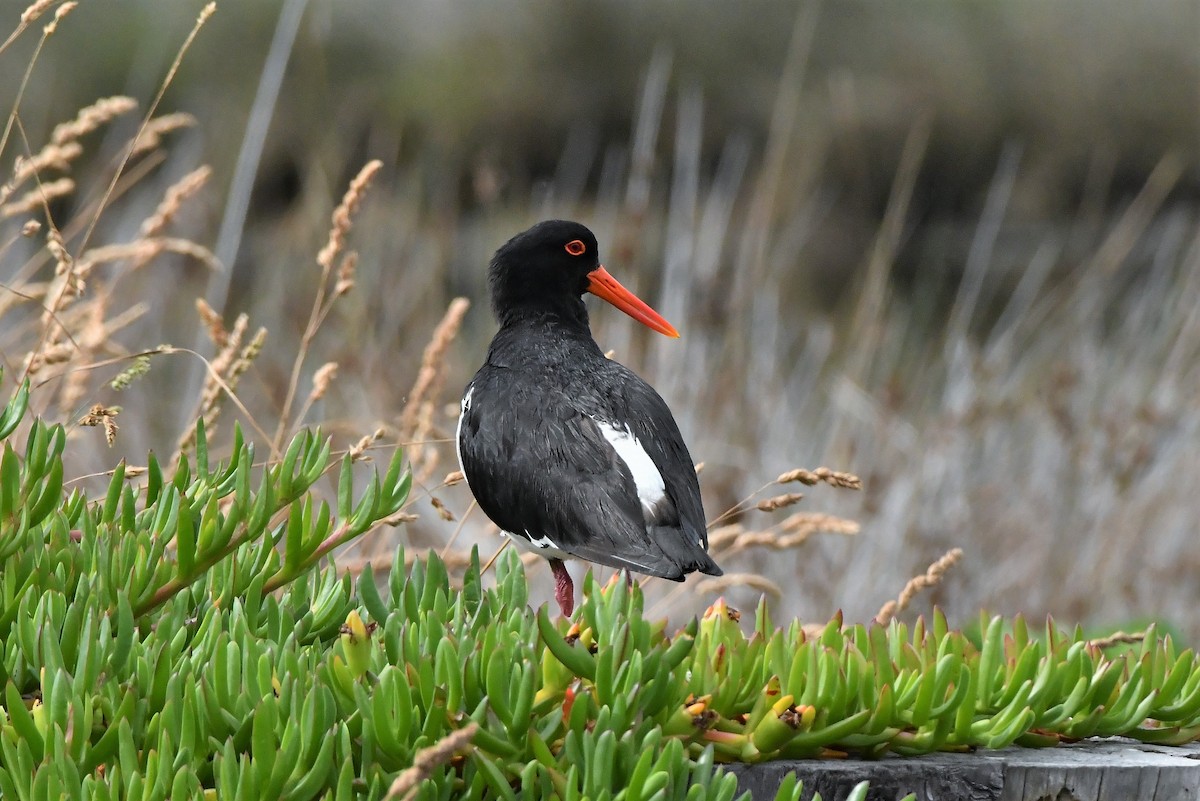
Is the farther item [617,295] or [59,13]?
[617,295]

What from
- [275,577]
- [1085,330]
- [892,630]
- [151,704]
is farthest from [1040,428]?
[151,704]

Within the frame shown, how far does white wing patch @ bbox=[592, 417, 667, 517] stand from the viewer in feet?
9.23

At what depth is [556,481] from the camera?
9.39 feet

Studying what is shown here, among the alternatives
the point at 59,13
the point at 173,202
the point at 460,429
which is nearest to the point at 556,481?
the point at 460,429

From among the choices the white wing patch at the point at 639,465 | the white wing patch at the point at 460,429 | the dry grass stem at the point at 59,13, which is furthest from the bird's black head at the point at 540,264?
the dry grass stem at the point at 59,13

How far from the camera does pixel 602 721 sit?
1804 mm

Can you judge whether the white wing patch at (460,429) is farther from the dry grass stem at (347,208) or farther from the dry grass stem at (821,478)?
the dry grass stem at (821,478)

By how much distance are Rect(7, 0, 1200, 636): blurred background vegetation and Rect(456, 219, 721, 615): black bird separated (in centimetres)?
113

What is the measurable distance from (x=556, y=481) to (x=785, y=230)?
12.1ft

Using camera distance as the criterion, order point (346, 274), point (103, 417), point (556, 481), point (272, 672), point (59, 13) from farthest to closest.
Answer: point (346, 274) → point (59, 13) → point (556, 481) → point (103, 417) → point (272, 672)

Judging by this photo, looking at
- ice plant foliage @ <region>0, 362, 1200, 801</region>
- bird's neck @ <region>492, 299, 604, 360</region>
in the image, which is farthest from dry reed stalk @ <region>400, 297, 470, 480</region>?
ice plant foliage @ <region>0, 362, 1200, 801</region>

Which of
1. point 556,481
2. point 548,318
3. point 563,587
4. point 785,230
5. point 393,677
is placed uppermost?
point 785,230

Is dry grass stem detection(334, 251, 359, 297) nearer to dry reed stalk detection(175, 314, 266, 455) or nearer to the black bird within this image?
dry reed stalk detection(175, 314, 266, 455)

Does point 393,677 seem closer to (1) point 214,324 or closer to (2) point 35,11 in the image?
(1) point 214,324
